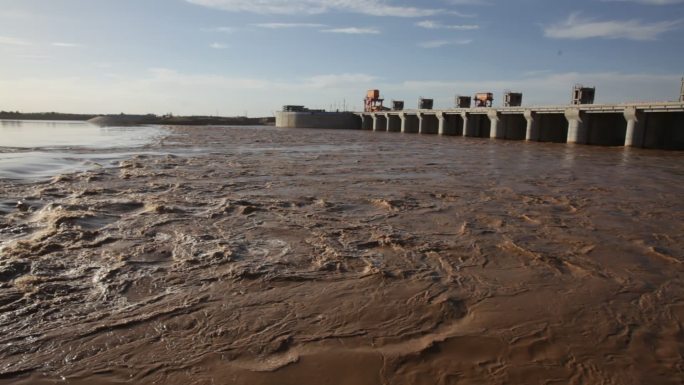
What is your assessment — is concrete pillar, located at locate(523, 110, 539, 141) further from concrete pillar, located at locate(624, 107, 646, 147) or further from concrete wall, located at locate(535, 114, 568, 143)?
concrete pillar, located at locate(624, 107, 646, 147)

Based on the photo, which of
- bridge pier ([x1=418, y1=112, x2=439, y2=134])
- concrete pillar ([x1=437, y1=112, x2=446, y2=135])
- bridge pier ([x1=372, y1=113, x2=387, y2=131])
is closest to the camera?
concrete pillar ([x1=437, y1=112, x2=446, y2=135])

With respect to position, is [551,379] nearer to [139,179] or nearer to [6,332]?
[6,332]

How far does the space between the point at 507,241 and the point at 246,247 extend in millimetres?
4151

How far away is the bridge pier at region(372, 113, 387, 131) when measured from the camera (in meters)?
76.6

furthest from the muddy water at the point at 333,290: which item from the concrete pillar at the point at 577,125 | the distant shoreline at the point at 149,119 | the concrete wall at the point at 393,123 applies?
the distant shoreline at the point at 149,119

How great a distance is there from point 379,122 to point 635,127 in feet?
156

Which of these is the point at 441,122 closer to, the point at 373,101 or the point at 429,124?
the point at 429,124

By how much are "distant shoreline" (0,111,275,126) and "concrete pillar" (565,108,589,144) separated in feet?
283

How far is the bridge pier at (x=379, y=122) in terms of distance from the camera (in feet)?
251

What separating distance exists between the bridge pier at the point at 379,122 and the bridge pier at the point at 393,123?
3.88 m

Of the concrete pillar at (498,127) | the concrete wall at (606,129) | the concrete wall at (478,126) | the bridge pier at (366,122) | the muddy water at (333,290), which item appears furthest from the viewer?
the bridge pier at (366,122)

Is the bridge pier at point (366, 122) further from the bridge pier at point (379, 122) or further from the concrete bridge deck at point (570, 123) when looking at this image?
the concrete bridge deck at point (570, 123)

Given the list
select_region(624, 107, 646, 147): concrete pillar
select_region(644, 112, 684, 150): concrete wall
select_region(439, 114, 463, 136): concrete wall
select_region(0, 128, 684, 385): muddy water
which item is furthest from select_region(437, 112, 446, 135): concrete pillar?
select_region(0, 128, 684, 385): muddy water

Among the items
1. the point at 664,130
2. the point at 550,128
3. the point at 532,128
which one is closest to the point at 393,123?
the point at 532,128
